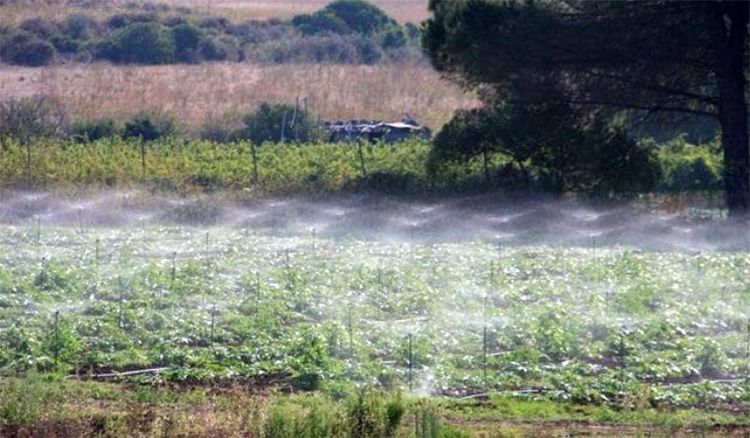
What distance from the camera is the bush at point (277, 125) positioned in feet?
117

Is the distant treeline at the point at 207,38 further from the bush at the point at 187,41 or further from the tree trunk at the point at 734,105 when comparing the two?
the tree trunk at the point at 734,105

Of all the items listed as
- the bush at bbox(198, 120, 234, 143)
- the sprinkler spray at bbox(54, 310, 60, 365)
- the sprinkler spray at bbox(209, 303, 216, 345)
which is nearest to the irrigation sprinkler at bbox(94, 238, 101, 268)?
the sprinkler spray at bbox(209, 303, 216, 345)

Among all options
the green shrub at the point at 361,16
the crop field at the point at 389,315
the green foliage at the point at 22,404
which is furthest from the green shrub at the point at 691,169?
the green foliage at the point at 22,404

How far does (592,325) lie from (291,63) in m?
29.7

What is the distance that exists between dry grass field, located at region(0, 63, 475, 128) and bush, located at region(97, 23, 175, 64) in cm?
41

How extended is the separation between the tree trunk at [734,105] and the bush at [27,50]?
45.9 feet

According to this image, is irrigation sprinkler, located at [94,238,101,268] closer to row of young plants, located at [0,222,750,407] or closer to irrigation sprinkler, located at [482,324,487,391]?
row of young plants, located at [0,222,750,407]

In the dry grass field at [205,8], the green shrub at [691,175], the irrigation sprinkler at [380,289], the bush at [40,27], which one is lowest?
the green shrub at [691,175]

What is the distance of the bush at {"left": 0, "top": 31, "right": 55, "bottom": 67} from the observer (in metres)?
27.5

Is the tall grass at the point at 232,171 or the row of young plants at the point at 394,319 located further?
the tall grass at the point at 232,171

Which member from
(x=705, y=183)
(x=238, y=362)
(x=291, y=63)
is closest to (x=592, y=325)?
(x=238, y=362)

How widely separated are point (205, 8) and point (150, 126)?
365cm

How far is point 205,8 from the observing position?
36.4 metres

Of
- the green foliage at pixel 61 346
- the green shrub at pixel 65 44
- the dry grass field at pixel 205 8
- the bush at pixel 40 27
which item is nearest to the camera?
the green foliage at pixel 61 346
